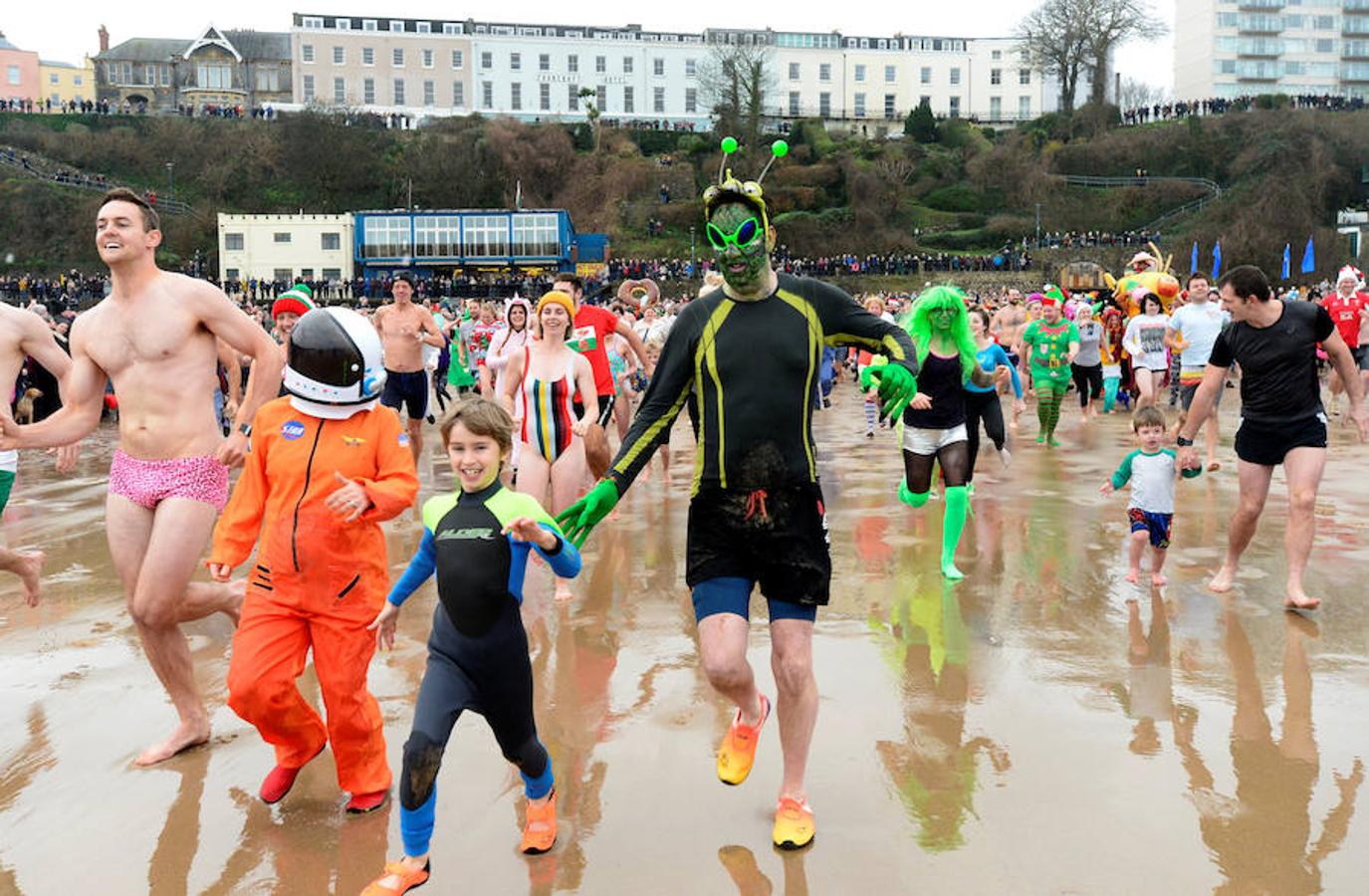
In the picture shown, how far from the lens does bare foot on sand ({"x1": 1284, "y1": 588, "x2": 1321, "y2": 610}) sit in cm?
655

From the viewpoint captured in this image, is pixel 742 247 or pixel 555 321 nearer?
pixel 742 247

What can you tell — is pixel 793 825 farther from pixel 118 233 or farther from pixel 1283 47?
pixel 1283 47

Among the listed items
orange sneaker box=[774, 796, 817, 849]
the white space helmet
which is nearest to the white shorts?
orange sneaker box=[774, 796, 817, 849]

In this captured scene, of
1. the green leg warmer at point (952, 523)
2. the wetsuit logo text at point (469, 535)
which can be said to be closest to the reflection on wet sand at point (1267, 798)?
the green leg warmer at point (952, 523)

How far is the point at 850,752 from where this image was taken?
4691 millimetres

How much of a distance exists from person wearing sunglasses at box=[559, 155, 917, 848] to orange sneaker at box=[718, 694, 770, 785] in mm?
23

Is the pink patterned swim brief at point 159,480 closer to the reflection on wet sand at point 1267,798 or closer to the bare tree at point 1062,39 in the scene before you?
the reflection on wet sand at point 1267,798

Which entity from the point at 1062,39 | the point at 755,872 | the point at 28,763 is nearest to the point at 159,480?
the point at 28,763

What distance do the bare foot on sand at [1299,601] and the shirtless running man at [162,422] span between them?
18.4 ft

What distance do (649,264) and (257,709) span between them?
5307cm

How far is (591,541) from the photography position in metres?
9.00

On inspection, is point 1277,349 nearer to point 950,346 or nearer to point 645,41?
point 950,346

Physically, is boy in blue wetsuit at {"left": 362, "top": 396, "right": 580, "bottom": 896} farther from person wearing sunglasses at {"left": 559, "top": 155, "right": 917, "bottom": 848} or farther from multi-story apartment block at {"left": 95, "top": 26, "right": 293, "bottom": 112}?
multi-story apartment block at {"left": 95, "top": 26, "right": 293, "bottom": 112}

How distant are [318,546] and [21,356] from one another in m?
2.86
